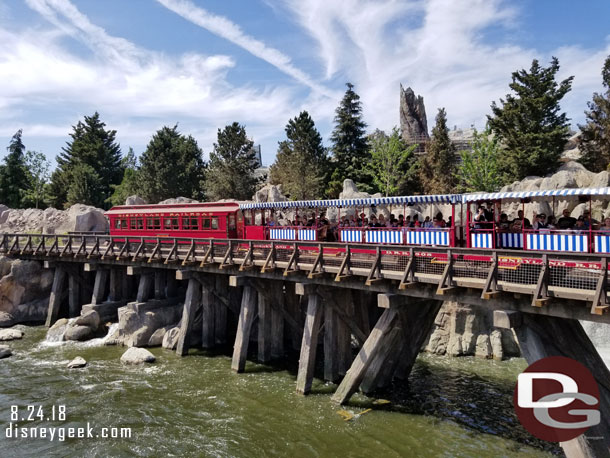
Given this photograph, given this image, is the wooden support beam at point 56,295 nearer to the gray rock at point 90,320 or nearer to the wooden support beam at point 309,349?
the gray rock at point 90,320

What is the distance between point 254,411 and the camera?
45.7 ft

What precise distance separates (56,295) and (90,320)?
17.5ft

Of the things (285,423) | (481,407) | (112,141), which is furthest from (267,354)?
(112,141)

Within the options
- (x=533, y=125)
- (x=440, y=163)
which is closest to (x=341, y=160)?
(x=440, y=163)

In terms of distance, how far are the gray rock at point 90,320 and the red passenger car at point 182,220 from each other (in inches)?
224

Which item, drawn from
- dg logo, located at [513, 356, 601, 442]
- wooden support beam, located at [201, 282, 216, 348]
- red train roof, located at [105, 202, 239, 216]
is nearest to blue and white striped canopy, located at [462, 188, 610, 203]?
dg logo, located at [513, 356, 601, 442]

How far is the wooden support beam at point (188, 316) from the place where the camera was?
19.7m

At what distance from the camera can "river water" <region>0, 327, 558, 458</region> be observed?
38.7 ft

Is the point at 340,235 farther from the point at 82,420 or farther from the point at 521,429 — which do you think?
the point at 82,420

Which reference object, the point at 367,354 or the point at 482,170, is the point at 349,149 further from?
the point at 367,354

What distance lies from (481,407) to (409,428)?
3053 mm

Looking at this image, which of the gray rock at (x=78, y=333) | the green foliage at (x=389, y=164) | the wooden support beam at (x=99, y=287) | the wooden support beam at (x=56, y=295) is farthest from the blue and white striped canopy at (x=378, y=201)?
the green foliage at (x=389, y=164)

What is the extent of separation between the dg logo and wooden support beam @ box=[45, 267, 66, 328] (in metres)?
26.2

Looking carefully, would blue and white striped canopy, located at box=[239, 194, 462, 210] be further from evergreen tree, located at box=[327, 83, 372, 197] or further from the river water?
evergreen tree, located at box=[327, 83, 372, 197]
